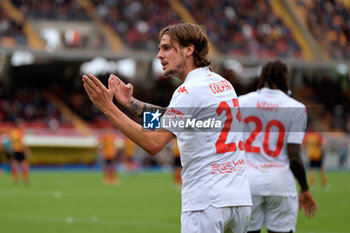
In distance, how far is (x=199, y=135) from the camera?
12.3ft

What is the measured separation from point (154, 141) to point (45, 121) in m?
33.2

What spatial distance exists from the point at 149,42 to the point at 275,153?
29925mm

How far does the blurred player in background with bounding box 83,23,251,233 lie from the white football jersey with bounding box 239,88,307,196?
2021 millimetres

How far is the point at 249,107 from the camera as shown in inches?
234

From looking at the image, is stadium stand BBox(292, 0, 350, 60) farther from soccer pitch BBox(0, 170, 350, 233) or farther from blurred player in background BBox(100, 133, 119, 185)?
blurred player in background BBox(100, 133, 119, 185)

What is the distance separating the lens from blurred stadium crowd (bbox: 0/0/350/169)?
115 feet

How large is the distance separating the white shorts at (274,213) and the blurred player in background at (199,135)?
2.04m

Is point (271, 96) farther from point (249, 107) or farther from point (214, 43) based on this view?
point (214, 43)

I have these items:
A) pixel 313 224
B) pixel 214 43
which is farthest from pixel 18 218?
pixel 214 43

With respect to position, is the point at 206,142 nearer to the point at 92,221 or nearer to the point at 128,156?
the point at 92,221

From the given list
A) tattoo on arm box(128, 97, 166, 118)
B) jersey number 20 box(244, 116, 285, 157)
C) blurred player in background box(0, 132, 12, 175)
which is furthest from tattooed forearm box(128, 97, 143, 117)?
blurred player in background box(0, 132, 12, 175)

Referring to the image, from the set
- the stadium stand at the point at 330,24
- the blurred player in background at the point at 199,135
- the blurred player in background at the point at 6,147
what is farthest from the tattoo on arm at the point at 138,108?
the stadium stand at the point at 330,24

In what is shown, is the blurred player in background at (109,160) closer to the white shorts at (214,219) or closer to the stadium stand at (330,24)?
the stadium stand at (330,24)

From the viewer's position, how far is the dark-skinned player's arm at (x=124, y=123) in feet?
11.7
